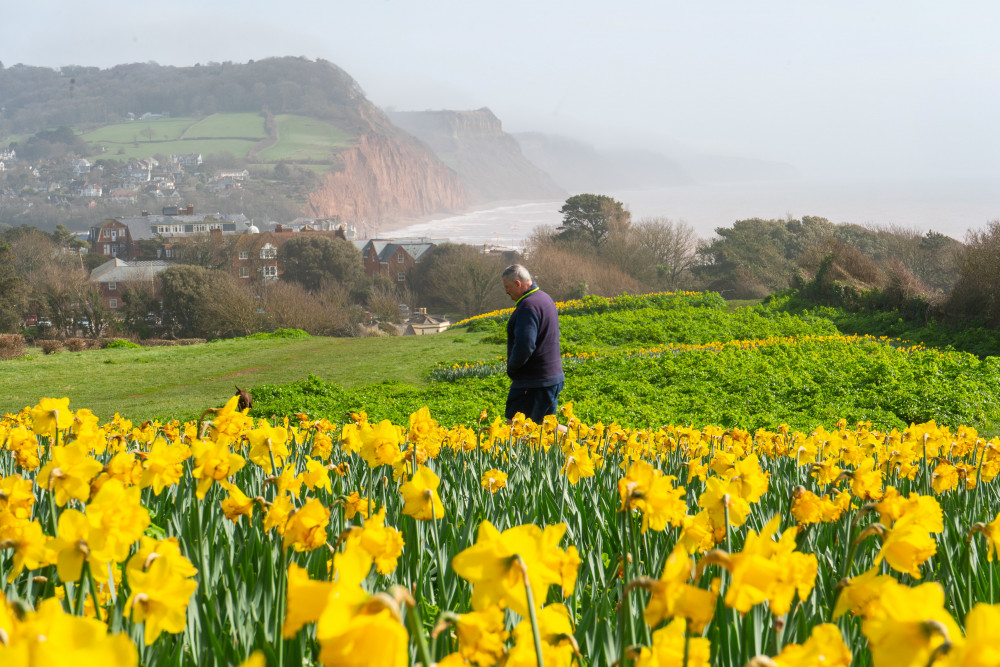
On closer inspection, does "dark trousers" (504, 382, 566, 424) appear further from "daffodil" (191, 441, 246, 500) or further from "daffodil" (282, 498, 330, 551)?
"daffodil" (282, 498, 330, 551)

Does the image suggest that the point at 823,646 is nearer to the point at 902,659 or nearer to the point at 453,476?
the point at 902,659

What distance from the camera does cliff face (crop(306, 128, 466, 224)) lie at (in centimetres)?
14838

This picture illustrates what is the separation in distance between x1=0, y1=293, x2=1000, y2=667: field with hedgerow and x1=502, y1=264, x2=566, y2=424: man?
920mm

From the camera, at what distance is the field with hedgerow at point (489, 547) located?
0.88 metres

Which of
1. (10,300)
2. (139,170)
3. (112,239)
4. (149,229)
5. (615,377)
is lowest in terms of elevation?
(10,300)

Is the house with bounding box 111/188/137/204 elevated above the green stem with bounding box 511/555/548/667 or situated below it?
above

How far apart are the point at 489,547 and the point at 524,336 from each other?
4321mm

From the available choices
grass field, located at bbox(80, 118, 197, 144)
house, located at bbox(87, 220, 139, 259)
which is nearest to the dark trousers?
house, located at bbox(87, 220, 139, 259)

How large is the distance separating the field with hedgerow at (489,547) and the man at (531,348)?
920mm

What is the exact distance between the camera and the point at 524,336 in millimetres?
5316

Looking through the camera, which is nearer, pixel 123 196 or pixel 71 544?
pixel 71 544

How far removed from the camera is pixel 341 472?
2760 mm

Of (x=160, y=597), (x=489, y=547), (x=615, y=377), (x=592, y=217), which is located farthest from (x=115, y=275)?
(x=489, y=547)

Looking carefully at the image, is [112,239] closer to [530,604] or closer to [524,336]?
[524,336]
